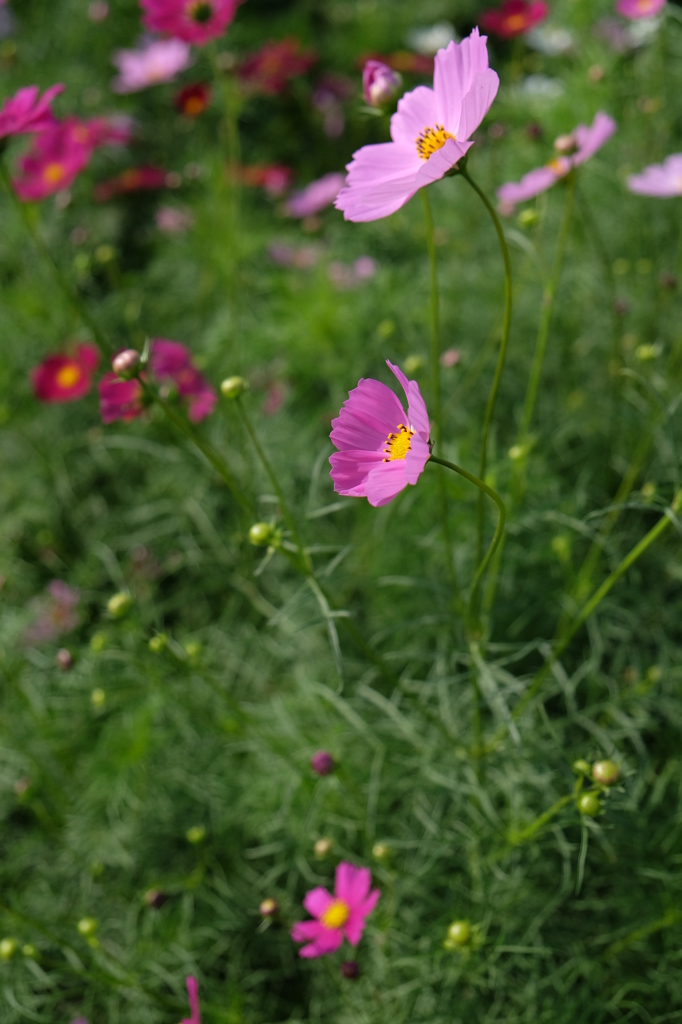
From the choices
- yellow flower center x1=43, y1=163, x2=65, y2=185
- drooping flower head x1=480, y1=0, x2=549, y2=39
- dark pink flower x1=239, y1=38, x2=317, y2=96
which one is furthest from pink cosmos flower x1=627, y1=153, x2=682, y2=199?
dark pink flower x1=239, y1=38, x2=317, y2=96

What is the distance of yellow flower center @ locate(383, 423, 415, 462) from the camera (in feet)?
2.13

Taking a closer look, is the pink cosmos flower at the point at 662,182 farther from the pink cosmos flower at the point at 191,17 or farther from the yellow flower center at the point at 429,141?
the pink cosmos flower at the point at 191,17

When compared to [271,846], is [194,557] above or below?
above

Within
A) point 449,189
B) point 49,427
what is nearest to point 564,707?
point 49,427

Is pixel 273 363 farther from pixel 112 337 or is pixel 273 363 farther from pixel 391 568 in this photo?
pixel 391 568

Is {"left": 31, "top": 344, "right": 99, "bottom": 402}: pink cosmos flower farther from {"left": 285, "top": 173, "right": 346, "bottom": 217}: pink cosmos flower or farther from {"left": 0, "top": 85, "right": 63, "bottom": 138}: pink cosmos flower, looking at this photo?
{"left": 285, "top": 173, "right": 346, "bottom": 217}: pink cosmos flower

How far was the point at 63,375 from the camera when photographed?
1613 mm

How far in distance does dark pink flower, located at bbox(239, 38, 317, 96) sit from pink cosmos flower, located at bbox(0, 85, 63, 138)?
4.52 feet

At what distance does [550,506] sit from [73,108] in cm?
242

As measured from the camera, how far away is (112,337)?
80.0 inches

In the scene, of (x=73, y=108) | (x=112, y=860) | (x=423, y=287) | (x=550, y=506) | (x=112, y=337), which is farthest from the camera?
(x=73, y=108)

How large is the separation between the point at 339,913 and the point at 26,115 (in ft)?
3.38

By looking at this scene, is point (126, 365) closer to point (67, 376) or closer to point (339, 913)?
point (339, 913)

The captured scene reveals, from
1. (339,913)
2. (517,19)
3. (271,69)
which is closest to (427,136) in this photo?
(339,913)
